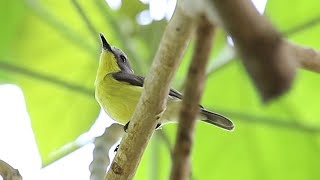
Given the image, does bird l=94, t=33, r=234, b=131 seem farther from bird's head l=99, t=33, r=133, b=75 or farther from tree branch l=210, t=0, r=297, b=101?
tree branch l=210, t=0, r=297, b=101

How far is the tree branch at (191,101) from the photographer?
0.16 metres

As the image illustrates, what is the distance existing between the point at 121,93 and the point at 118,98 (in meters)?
0.02

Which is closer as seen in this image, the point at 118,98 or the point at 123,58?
the point at 118,98

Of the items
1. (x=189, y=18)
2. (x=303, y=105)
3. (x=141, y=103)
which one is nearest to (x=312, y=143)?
(x=303, y=105)

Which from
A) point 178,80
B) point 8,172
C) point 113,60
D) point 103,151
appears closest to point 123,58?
point 113,60

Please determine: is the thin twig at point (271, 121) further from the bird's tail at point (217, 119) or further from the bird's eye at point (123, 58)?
the bird's eye at point (123, 58)

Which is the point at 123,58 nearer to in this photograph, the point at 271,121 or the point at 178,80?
the point at 178,80

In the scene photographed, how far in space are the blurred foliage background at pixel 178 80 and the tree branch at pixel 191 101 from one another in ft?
2.70

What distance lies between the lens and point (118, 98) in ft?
3.58

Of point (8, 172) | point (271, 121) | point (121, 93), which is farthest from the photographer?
point (121, 93)

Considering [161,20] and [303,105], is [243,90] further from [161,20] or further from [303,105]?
[161,20]

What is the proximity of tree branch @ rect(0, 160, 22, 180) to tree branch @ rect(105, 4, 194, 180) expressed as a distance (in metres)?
0.08

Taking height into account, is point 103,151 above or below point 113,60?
below

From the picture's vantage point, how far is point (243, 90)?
1155 mm
